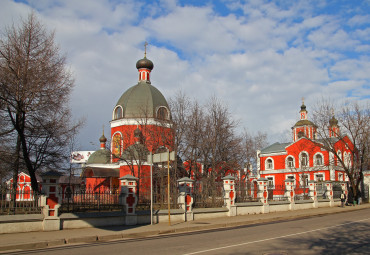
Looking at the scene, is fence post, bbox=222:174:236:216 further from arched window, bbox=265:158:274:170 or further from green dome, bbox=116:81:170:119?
arched window, bbox=265:158:274:170

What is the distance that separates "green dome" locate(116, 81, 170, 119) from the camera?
39938 mm

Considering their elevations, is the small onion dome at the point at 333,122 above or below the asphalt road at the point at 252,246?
above

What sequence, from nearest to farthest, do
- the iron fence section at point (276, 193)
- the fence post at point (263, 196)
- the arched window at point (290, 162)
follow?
the fence post at point (263, 196) < the iron fence section at point (276, 193) < the arched window at point (290, 162)

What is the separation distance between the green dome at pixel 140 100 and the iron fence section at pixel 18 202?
25.7m

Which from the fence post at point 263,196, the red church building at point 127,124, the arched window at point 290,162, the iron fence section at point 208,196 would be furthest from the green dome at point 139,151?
the arched window at point 290,162

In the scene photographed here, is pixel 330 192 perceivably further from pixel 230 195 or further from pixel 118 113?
pixel 118 113

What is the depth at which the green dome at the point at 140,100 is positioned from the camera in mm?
39938

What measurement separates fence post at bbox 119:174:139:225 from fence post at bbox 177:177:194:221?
8.76 ft

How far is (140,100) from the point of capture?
4084 cm

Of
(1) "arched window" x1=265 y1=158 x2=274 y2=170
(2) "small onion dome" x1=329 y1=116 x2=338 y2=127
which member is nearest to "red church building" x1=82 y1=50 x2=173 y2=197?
(2) "small onion dome" x1=329 y1=116 x2=338 y2=127

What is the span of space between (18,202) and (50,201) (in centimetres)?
119

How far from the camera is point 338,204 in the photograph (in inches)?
1181

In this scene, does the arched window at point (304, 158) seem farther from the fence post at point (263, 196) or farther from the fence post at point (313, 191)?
the fence post at point (263, 196)

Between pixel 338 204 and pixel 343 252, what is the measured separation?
23.8 meters
